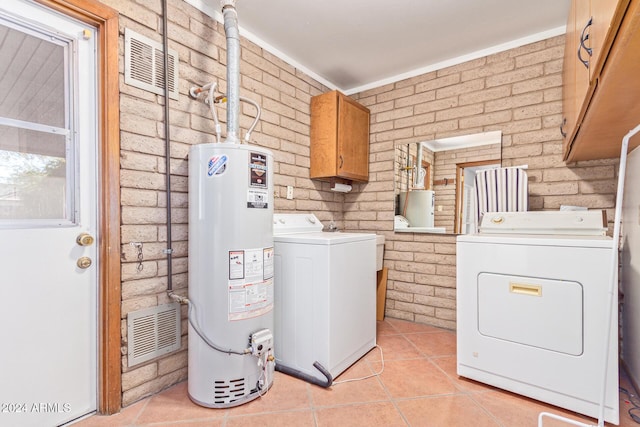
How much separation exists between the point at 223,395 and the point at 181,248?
886mm

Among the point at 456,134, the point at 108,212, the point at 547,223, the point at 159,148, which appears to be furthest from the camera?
→ the point at 456,134

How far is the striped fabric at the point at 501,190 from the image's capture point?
2.25 meters

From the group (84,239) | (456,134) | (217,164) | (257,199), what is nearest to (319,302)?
(257,199)

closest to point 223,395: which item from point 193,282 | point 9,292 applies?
point 193,282

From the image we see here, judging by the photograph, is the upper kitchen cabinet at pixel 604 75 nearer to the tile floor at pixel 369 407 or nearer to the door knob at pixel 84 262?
the tile floor at pixel 369 407

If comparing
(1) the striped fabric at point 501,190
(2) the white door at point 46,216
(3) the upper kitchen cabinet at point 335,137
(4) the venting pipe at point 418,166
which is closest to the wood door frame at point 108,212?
(2) the white door at point 46,216

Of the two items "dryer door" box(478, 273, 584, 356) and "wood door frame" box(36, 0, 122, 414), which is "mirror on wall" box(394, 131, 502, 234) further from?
"wood door frame" box(36, 0, 122, 414)

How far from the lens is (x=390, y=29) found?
224 centimetres

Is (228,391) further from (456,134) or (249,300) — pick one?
(456,134)

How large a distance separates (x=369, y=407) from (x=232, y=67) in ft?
7.01

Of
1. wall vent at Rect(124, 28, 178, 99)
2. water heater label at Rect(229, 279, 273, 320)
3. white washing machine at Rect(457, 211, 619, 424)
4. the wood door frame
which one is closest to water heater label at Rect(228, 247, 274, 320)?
water heater label at Rect(229, 279, 273, 320)

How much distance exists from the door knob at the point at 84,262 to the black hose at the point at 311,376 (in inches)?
50.9

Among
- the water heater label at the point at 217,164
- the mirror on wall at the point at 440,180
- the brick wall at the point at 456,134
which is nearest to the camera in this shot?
the water heater label at the point at 217,164

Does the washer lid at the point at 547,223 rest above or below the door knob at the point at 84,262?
above
